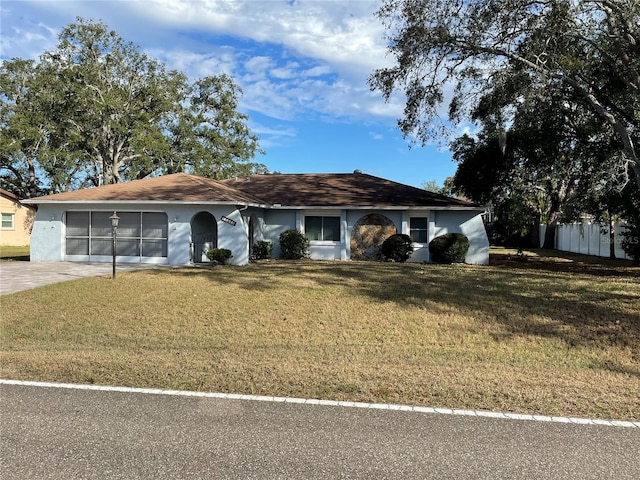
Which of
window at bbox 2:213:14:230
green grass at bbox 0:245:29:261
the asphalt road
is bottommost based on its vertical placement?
the asphalt road

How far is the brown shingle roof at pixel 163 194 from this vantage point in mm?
17547

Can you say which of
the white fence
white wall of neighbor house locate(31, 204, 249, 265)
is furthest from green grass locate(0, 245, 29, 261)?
the white fence

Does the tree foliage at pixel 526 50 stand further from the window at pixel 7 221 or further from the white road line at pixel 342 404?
the window at pixel 7 221

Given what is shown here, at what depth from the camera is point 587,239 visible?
95.8ft

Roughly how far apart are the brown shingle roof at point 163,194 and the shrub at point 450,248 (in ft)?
23.6

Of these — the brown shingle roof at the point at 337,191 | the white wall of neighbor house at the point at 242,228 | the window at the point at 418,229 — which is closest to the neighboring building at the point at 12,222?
the white wall of neighbor house at the point at 242,228

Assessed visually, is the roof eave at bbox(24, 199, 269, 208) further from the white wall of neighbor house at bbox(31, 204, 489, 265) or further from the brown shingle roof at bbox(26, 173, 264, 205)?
the white wall of neighbor house at bbox(31, 204, 489, 265)

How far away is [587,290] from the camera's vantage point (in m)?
10.5

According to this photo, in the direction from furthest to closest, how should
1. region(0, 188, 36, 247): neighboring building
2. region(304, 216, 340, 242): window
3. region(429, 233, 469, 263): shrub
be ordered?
region(0, 188, 36, 247): neighboring building, region(304, 216, 340, 242): window, region(429, 233, 469, 263): shrub

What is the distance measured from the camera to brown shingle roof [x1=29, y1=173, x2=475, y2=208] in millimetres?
18047

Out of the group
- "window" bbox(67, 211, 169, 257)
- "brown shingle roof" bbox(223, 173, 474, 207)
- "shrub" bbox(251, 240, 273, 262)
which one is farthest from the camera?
"brown shingle roof" bbox(223, 173, 474, 207)

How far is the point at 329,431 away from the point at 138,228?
15.9 meters

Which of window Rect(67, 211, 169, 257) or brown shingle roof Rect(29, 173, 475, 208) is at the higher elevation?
brown shingle roof Rect(29, 173, 475, 208)

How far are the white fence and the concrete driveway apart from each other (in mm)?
22582
